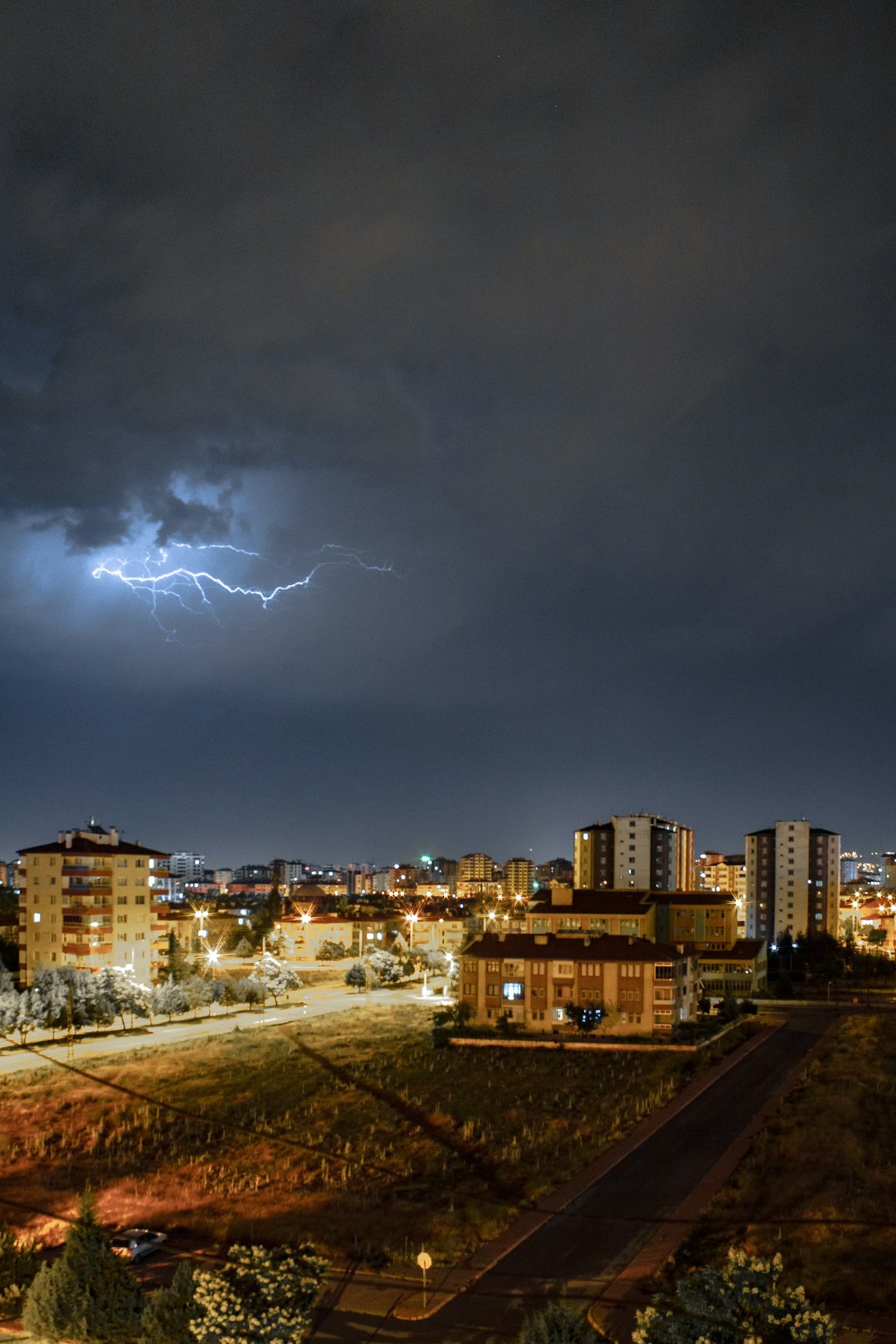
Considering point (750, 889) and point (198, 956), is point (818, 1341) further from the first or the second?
point (750, 889)

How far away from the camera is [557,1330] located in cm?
1197

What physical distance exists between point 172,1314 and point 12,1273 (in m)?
4.69

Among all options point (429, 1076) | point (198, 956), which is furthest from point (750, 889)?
point (429, 1076)

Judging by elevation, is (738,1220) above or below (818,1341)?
below

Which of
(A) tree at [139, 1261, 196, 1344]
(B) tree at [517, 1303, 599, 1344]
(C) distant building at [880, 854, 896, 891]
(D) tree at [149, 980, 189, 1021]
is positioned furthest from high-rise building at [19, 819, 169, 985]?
(C) distant building at [880, 854, 896, 891]

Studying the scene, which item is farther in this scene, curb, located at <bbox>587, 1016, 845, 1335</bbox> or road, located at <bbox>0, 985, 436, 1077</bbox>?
road, located at <bbox>0, 985, 436, 1077</bbox>

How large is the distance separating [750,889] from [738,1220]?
229ft

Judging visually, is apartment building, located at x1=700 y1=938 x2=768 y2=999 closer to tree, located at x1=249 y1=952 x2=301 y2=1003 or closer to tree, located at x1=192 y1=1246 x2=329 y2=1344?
tree, located at x1=249 y1=952 x2=301 y2=1003

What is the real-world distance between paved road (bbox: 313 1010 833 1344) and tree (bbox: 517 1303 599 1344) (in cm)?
326

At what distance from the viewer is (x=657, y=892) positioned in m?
62.8

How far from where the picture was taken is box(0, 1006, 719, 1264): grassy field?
20.7m

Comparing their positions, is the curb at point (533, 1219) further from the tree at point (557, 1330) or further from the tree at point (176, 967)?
the tree at point (176, 967)

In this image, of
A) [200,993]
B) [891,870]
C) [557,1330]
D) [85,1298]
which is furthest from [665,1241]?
[891,870]

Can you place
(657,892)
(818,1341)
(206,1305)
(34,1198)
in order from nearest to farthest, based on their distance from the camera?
(818,1341) < (206,1305) < (34,1198) < (657,892)
